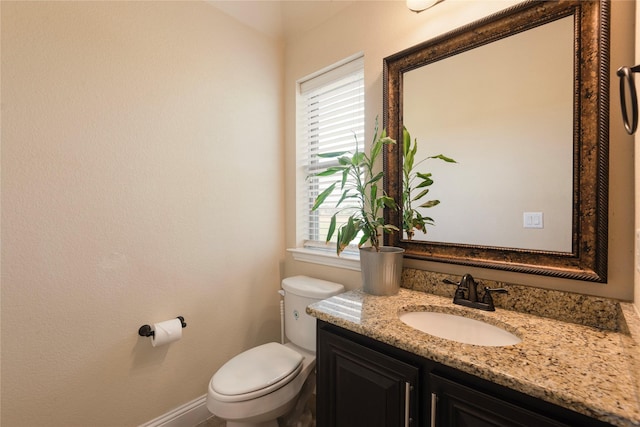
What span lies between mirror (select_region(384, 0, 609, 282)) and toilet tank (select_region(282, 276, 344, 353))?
54 cm

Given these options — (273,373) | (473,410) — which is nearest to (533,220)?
(473,410)

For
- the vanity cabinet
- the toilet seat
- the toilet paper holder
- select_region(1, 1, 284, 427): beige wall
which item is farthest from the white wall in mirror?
the toilet paper holder

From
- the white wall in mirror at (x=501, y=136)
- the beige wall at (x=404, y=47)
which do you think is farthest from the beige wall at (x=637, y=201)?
the white wall in mirror at (x=501, y=136)

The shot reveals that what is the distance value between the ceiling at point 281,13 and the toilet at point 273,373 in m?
1.74

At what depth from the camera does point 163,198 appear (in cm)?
155

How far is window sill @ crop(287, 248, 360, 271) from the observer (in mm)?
1702

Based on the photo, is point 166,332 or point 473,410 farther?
point 166,332

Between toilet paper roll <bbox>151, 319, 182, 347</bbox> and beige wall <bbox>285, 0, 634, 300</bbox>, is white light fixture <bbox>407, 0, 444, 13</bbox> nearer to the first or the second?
beige wall <bbox>285, 0, 634, 300</bbox>

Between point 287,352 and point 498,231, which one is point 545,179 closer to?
point 498,231

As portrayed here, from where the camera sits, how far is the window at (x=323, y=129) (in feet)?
5.94

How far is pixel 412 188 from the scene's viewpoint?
1.46 meters

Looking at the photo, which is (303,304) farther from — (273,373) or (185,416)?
(185,416)

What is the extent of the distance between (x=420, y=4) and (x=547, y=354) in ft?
4.94

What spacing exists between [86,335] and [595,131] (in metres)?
2.26
